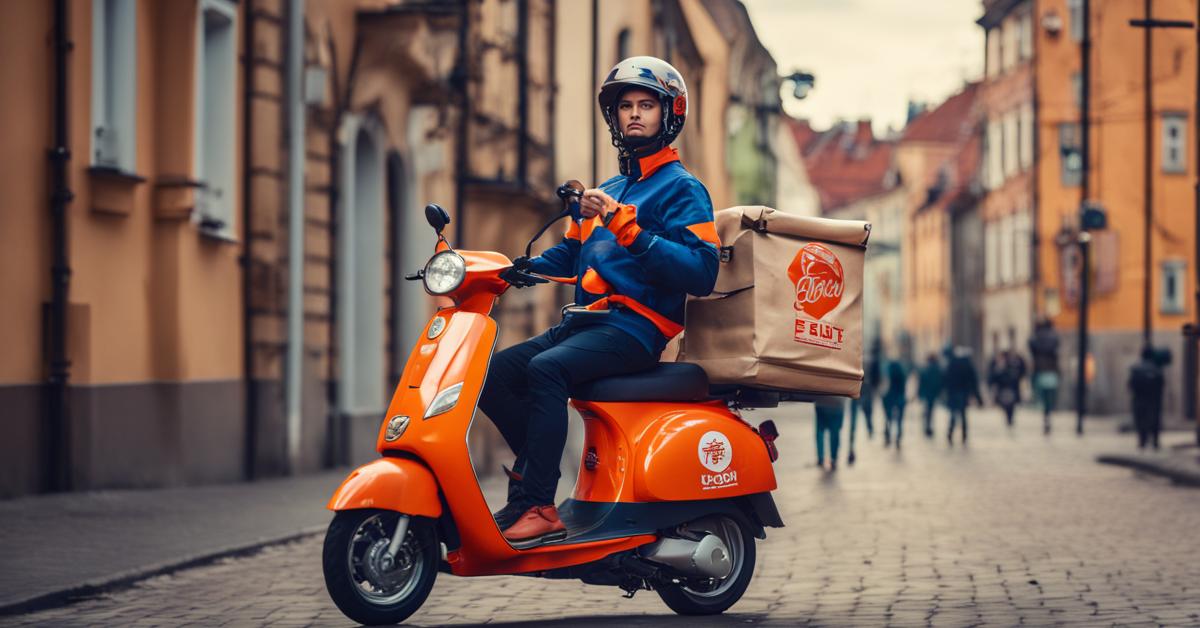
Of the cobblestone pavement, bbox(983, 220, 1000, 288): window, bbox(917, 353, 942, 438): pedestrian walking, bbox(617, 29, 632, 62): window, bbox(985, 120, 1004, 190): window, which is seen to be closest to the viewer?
the cobblestone pavement

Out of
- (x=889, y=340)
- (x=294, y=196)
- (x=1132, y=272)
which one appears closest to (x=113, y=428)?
(x=294, y=196)

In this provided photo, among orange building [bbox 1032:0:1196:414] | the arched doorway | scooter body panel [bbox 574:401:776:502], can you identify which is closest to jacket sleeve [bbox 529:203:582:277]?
scooter body panel [bbox 574:401:776:502]

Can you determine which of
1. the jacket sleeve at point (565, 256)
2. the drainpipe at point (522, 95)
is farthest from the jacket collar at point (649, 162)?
the drainpipe at point (522, 95)

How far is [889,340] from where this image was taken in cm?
10631

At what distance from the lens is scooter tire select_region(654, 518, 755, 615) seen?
7.94 m

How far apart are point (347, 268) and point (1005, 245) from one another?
154 feet

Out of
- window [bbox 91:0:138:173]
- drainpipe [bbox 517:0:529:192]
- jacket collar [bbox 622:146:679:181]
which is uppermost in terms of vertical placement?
drainpipe [bbox 517:0:529:192]

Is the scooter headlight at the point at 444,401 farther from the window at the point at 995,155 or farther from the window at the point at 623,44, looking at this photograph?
the window at the point at 995,155

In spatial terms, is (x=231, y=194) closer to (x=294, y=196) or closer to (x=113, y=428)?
(x=294, y=196)

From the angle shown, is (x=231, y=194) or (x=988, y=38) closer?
(x=231, y=194)

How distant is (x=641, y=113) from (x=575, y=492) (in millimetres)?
1534

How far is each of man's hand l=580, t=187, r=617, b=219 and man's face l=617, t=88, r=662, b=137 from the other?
535 millimetres

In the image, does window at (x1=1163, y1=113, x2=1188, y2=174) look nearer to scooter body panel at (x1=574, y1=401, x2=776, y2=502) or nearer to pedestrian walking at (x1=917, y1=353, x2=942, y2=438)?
pedestrian walking at (x1=917, y1=353, x2=942, y2=438)

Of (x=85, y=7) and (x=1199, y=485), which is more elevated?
(x=85, y=7)
